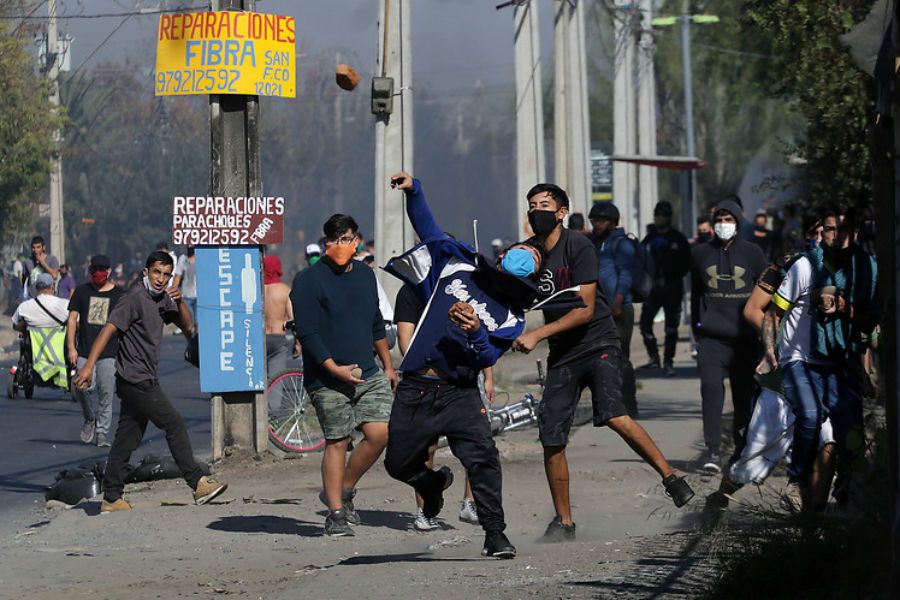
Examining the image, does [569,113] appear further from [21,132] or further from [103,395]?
[103,395]

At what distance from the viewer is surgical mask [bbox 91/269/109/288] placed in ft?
48.7

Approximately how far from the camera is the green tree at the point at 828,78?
14023 millimetres

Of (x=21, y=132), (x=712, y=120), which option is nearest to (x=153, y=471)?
(x=21, y=132)

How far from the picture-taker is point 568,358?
8.91 metres

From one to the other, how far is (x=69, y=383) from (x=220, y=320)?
222 inches

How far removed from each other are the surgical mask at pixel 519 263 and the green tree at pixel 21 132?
1022 inches

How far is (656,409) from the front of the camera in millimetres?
15922

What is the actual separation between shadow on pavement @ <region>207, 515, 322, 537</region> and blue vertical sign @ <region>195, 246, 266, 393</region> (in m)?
2.47

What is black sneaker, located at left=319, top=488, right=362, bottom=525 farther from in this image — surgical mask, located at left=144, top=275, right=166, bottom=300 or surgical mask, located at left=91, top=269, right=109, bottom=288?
surgical mask, located at left=91, top=269, right=109, bottom=288

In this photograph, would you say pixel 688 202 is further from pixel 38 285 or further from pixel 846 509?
pixel 846 509

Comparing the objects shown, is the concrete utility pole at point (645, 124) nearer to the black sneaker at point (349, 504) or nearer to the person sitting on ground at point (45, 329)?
the person sitting on ground at point (45, 329)

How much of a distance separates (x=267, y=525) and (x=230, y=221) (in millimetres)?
3284

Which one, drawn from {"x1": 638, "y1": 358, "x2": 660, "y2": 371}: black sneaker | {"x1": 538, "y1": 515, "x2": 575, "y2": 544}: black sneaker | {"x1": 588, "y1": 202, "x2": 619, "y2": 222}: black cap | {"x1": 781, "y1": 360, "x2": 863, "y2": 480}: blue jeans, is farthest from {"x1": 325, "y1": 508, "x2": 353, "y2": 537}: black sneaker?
{"x1": 638, "y1": 358, "x2": 660, "y2": 371}: black sneaker

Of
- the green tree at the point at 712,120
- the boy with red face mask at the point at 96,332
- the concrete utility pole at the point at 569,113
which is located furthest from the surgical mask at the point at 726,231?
the green tree at the point at 712,120
